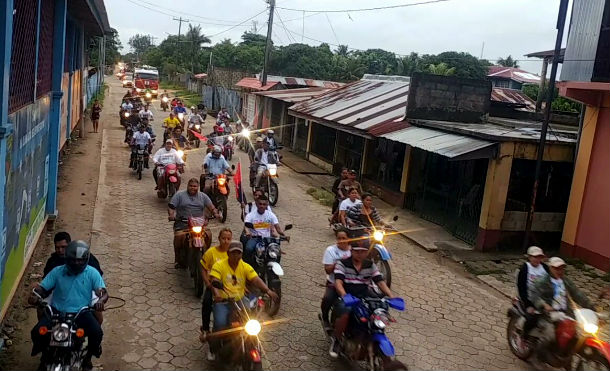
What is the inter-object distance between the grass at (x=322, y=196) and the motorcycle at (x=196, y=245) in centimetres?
768

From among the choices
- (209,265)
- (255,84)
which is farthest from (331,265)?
(255,84)

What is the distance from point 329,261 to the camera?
7191 millimetres

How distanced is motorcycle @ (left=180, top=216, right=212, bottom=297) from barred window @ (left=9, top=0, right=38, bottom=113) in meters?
2.81

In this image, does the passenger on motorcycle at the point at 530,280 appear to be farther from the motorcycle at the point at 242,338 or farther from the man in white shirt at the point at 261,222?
the man in white shirt at the point at 261,222

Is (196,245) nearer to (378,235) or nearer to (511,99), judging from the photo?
(378,235)

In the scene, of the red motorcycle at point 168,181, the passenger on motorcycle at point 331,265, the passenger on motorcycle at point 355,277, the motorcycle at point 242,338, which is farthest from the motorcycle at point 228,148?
the motorcycle at point 242,338

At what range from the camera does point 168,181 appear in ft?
44.7

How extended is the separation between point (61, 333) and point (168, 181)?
8897 millimetres

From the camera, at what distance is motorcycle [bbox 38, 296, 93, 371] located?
4.90m

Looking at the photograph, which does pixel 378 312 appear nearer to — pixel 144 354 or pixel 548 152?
pixel 144 354

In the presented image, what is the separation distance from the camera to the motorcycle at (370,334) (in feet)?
18.6

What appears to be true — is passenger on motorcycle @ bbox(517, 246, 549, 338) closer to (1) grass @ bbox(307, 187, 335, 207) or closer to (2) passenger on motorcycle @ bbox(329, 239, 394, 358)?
(2) passenger on motorcycle @ bbox(329, 239, 394, 358)

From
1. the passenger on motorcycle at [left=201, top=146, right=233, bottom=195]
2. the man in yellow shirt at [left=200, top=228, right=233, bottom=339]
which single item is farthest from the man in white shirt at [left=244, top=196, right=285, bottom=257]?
the passenger on motorcycle at [left=201, top=146, right=233, bottom=195]

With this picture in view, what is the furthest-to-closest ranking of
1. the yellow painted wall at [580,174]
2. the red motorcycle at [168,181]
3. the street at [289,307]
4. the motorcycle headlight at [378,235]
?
the red motorcycle at [168,181] → the yellow painted wall at [580,174] → the motorcycle headlight at [378,235] → the street at [289,307]
